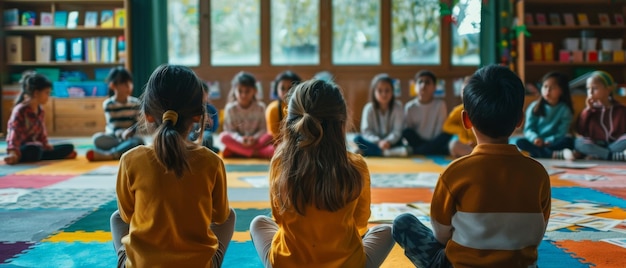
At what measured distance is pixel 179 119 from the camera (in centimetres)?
142

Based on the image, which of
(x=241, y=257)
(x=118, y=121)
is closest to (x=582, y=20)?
(x=118, y=121)

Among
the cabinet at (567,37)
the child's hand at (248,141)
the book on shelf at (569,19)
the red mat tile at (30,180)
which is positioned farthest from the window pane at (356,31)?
the red mat tile at (30,180)

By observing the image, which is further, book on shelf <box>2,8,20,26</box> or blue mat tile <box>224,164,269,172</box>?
book on shelf <box>2,8,20,26</box>

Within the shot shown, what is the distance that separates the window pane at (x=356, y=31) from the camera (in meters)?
6.55

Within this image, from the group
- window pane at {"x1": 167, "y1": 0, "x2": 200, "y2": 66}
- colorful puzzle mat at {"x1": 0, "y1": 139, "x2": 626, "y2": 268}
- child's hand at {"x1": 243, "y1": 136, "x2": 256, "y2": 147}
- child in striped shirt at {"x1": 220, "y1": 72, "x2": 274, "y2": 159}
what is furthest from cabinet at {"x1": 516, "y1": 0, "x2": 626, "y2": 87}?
window pane at {"x1": 167, "y1": 0, "x2": 200, "y2": 66}

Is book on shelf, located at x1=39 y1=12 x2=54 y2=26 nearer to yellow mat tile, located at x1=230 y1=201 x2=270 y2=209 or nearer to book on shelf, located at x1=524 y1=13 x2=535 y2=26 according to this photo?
yellow mat tile, located at x1=230 y1=201 x2=270 y2=209

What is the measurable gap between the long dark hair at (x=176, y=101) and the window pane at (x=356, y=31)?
5226mm

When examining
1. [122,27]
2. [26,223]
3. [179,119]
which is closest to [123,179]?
[179,119]

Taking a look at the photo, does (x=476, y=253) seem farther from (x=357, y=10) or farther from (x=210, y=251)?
(x=357, y=10)

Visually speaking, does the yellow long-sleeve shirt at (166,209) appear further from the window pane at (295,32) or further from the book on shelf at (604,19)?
the book on shelf at (604,19)

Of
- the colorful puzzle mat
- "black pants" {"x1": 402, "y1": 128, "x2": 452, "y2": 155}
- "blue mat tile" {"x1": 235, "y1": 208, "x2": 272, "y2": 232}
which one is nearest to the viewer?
the colorful puzzle mat

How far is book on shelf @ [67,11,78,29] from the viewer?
20.6 ft

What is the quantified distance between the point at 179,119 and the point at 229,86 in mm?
5185

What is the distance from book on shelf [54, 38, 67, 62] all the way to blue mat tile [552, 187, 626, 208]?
195 inches
